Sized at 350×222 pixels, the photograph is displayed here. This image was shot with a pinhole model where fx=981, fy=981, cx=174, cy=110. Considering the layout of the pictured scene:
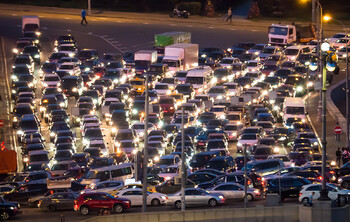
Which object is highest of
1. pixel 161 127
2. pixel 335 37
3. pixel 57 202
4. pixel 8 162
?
pixel 335 37

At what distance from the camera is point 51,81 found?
7300cm

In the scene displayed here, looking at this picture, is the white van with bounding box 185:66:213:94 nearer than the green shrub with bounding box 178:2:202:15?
Yes

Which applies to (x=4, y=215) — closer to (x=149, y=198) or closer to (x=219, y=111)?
(x=149, y=198)

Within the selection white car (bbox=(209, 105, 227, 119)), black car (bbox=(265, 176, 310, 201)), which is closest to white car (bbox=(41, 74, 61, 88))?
white car (bbox=(209, 105, 227, 119))

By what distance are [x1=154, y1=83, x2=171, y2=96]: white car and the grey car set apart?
1046 inches

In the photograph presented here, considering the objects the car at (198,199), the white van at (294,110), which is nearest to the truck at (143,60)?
the white van at (294,110)

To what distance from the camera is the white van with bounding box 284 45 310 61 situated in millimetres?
81562

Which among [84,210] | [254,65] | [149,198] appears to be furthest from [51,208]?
[254,65]

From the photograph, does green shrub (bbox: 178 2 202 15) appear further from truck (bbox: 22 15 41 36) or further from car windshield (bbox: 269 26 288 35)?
truck (bbox: 22 15 41 36)

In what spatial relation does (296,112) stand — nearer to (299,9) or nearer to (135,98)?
(135,98)

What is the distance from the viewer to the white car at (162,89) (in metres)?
71.9

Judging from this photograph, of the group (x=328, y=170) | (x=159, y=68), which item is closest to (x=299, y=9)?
(x=159, y=68)

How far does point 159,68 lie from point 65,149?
20.1 m

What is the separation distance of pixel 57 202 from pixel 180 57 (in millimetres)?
35477
